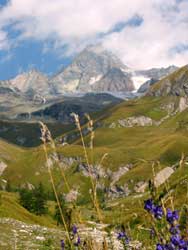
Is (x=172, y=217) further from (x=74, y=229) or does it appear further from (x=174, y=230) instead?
(x=74, y=229)

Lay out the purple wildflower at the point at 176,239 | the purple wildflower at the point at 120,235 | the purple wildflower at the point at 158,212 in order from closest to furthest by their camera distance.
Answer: the purple wildflower at the point at 176,239
the purple wildflower at the point at 158,212
the purple wildflower at the point at 120,235

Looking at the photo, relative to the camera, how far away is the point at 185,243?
5.02 m

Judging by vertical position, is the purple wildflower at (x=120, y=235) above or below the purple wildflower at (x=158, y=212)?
above

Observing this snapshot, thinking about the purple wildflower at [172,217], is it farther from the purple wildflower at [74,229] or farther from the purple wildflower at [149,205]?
the purple wildflower at [74,229]

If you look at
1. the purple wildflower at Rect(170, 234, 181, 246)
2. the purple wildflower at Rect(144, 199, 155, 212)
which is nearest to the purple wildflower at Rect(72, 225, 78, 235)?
the purple wildflower at Rect(144, 199, 155, 212)

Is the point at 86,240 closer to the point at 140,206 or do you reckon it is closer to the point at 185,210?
the point at 140,206

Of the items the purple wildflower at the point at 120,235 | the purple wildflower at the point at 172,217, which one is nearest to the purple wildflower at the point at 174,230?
the purple wildflower at the point at 172,217

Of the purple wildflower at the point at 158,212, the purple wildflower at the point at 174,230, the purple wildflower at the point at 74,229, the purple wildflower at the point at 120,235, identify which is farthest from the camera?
the purple wildflower at the point at 120,235

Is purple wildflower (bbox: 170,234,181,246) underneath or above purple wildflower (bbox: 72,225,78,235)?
underneath

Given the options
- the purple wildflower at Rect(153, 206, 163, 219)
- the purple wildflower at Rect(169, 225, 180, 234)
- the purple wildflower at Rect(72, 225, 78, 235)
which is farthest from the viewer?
the purple wildflower at Rect(72, 225, 78, 235)

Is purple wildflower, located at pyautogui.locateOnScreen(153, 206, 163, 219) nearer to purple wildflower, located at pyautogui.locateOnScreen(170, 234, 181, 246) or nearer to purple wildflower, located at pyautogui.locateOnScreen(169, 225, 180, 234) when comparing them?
purple wildflower, located at pyautogui.locateOnScreen(169, 225, 180, 234)

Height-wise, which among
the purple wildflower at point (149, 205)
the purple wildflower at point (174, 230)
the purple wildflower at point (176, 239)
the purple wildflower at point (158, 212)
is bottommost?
the purple wildflower at point (176, 239)

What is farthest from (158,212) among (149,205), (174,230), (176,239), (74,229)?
(74,229)

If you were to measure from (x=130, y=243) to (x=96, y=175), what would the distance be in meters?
1.54
